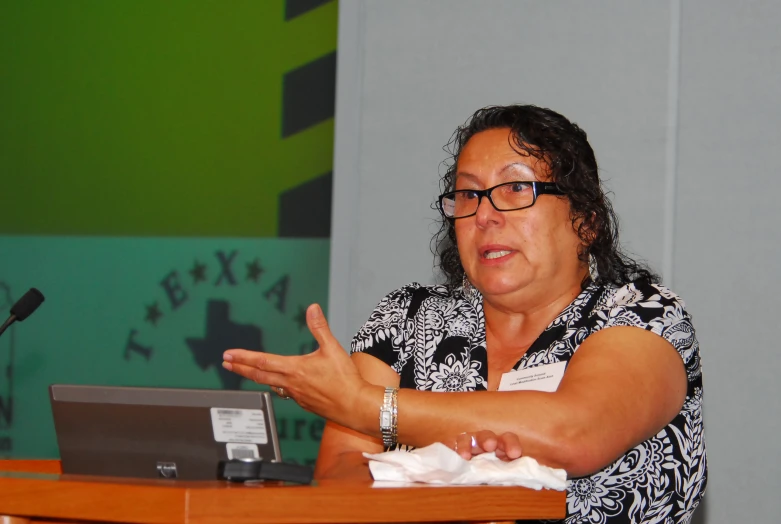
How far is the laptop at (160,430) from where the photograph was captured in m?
1.21

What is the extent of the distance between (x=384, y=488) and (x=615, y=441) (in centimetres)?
56

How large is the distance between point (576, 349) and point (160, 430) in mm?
952

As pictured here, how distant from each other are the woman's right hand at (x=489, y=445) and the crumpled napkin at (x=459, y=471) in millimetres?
43

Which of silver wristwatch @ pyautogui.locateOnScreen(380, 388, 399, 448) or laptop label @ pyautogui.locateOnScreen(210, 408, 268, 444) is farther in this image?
silver wristwatch @ pyautogui.locateOnScreen(380, 388, 399, 448)

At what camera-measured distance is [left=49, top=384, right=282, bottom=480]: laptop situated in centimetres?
121

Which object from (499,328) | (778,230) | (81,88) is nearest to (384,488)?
(499,328)

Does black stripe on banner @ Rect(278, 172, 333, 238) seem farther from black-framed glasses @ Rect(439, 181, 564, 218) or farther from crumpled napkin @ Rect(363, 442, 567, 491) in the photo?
crumpled napkin @ Rect(363, 442, 567, 491)

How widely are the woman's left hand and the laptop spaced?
0.20 meters

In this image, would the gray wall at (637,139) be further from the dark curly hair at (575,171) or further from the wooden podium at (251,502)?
the wooden podium at (251,502)

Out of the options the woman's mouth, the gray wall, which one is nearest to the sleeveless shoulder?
the woman's mouth

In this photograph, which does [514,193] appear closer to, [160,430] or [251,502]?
[160,430]

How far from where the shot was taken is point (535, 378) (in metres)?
1.89

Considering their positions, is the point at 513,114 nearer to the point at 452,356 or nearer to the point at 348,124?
the point at 452,356

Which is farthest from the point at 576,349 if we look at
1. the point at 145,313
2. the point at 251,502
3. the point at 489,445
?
the point at 145,313
